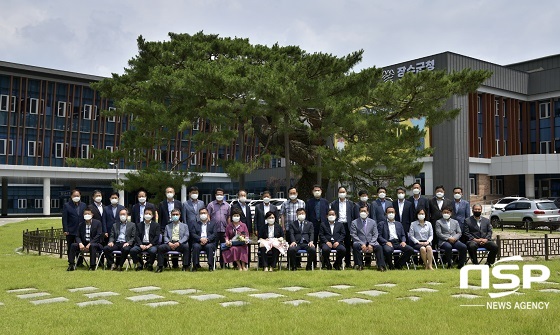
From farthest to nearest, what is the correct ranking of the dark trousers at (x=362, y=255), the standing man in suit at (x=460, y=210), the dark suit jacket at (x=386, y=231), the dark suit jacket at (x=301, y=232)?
the standing man in suit at (x=460, y=210), the dark suit jacket at (x=301, y=232), the dark suit jacket at (x=386, y=231), the dark trousers at (x=362, y=255)

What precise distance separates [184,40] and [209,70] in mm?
5470

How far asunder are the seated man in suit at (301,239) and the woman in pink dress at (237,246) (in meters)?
0.93

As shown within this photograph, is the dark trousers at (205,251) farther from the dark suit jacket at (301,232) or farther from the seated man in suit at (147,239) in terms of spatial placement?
the dark suit jacket at (301,232)

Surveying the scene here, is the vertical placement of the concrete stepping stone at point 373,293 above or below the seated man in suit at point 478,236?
below

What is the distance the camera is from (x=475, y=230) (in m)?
12.4

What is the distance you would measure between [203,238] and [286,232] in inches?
67.1

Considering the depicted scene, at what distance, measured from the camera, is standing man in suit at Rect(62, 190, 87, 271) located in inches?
508

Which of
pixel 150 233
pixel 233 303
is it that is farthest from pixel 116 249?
pixel 233 303

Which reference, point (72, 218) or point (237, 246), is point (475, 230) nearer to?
point (237, 246)

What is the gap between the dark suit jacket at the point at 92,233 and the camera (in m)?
12.5

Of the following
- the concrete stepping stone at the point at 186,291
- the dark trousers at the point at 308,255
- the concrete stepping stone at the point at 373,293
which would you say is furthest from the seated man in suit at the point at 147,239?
the concrete stepping stone at the point at 373,293

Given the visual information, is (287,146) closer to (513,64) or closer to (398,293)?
(398,293)

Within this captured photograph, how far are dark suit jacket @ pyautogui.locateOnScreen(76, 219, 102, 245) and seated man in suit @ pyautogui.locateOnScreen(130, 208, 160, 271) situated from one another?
84cm

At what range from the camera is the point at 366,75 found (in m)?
17.6
